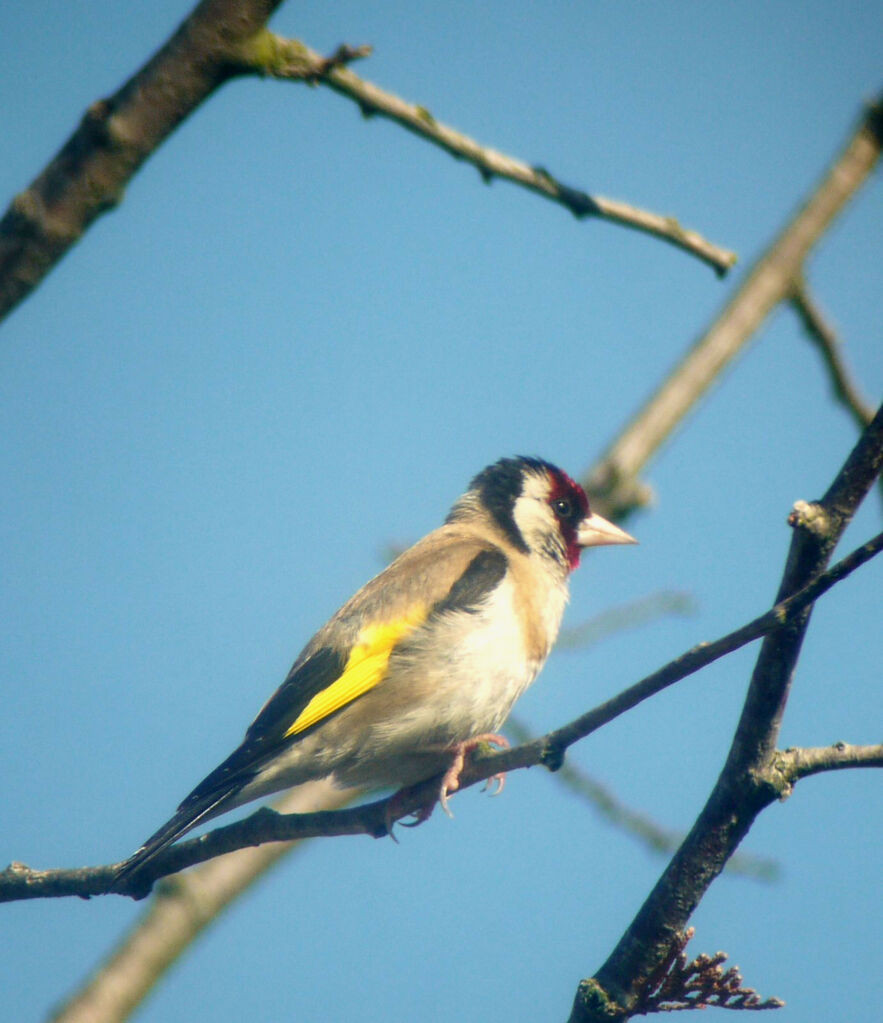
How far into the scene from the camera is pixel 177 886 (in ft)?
13.2

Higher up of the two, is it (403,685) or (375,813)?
(403,685)

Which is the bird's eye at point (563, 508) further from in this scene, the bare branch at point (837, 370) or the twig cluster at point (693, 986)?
the twig cluster at point (693, 986)

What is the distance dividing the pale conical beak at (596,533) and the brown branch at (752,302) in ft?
4.42

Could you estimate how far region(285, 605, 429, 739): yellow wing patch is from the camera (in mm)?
4207

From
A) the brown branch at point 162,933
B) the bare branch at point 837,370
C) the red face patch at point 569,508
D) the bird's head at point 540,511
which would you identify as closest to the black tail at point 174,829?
the brown branch at point 162,933

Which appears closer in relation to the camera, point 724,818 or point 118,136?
point 118,136

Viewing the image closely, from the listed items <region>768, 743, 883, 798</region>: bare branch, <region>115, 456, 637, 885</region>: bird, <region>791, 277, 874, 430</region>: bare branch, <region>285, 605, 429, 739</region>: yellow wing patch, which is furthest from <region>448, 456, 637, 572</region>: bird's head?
<region>768, 743, 883, 798</region>: bare branch

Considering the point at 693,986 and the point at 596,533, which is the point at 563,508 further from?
the point at 693,986

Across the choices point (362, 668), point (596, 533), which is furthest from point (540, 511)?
point (362, 668)

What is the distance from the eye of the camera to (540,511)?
573 cm

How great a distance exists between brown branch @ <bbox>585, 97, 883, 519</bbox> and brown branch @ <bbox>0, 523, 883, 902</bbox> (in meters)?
1.40

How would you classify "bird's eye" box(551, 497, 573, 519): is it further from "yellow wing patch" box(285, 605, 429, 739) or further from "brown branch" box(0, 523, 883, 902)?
"brown branch" box(0, 523, 883, 902)

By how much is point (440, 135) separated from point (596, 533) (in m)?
3.13

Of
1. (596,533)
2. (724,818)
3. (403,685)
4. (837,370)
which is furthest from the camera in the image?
(596,533)
